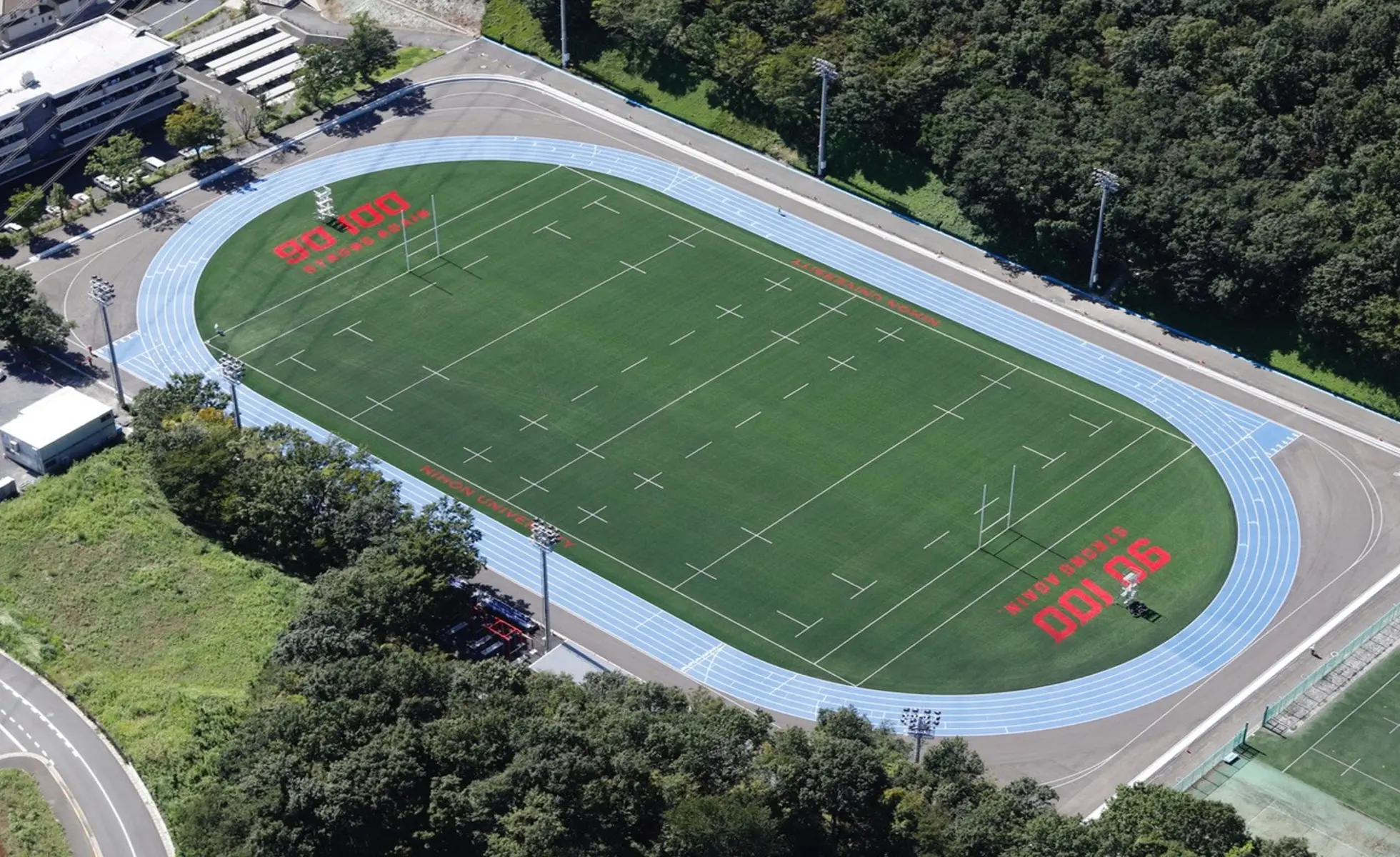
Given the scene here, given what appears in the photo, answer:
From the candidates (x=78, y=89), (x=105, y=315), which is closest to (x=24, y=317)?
(x=105, y=315)

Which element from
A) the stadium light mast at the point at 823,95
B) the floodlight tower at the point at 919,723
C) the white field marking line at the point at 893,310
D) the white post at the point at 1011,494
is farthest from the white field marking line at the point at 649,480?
the stadium light mast at the point at 823,95

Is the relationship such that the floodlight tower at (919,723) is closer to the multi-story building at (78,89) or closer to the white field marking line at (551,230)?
the white field marking line at (551,230)

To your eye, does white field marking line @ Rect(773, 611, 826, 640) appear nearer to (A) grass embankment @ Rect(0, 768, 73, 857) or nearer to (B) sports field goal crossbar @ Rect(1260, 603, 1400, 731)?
(B) sports field goal crossbar @ Rect(1260, 603, 1400, 731)

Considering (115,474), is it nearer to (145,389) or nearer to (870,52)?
(145,389)

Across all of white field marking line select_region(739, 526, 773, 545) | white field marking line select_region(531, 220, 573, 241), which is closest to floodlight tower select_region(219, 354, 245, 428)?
white field marking line select_region(531, 220, 573, 241)

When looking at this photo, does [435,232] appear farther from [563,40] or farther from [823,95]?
[823,95]

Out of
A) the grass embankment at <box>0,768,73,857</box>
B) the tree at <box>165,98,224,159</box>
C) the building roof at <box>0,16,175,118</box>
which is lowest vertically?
the grass embankment at <box>0,768,73,857</box>
